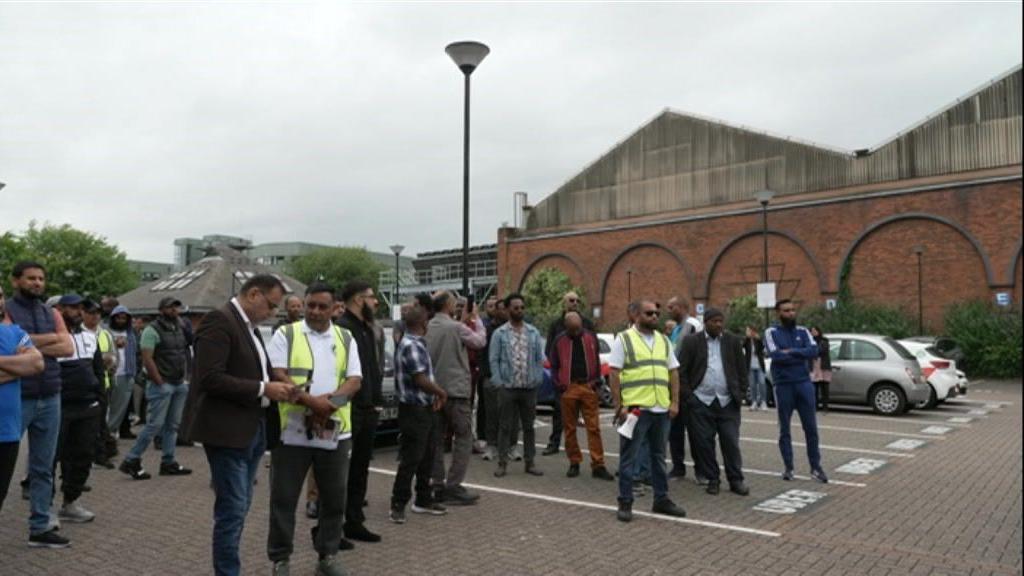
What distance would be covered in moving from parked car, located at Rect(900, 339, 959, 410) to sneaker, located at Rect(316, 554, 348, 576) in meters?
15.2

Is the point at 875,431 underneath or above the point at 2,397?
underneath

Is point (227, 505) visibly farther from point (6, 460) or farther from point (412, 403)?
point (412, 403)

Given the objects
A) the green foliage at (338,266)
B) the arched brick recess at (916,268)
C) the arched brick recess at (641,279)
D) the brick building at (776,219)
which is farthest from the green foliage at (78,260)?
the arched brick recess at (916,268)

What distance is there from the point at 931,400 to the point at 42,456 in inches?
676

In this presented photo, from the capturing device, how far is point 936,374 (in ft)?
55.9

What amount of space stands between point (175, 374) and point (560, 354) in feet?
15.3

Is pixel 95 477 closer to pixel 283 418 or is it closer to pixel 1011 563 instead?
pixel 283 418

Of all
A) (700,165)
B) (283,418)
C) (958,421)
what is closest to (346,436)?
(283,418)

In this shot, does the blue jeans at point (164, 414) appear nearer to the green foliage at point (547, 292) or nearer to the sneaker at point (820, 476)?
the sneaker at point (820, 476)

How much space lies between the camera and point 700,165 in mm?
39938

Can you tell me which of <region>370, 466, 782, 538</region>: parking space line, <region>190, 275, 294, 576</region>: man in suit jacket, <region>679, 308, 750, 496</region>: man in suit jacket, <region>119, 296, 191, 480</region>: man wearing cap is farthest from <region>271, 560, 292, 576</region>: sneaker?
<region>679, 308, 750, 496</region>: man in suit jacket

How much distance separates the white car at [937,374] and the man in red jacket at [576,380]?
10.6 meters

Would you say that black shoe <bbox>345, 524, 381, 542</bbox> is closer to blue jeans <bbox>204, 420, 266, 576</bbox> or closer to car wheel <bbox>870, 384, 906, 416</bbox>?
blue jeans <bbox>204, 420, 266, 576</bbox>

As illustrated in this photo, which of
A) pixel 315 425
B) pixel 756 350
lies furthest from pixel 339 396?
pixel 756 350
